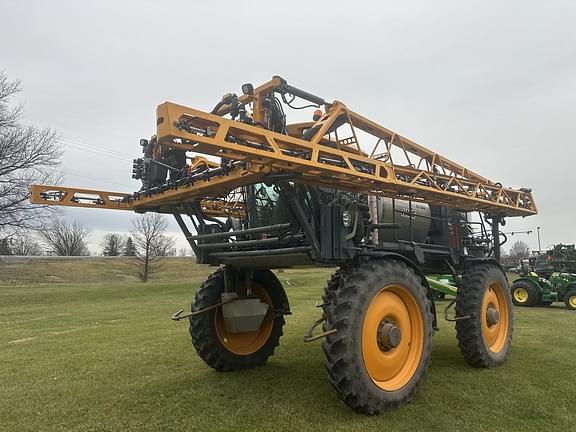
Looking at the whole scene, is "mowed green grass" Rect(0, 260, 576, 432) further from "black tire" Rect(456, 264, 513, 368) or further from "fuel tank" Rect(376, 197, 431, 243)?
"fuel tank" Rect(376, 197, 431, 243)

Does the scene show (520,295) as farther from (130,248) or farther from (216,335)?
(130,248)

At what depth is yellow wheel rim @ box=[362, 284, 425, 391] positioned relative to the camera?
4.59 metres

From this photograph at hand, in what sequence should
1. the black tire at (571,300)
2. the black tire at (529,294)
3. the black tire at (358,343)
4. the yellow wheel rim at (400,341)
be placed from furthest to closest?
1. the black tire at (529,294)
2. the black tire at (571,300)
3. the yellow wheel rim at (400,341)
4. the black tire at (358,343)

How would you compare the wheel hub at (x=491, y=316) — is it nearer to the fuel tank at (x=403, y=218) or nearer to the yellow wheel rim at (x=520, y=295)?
the fuel tank at (x=403, y=218)

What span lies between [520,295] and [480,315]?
11751 millimetres

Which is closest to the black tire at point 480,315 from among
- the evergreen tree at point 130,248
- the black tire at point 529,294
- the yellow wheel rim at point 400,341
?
the yellow wheel rim at point 400,341

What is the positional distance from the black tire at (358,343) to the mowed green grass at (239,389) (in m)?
0.17

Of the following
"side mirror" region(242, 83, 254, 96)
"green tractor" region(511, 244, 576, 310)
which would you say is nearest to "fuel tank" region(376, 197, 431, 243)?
"side mirror" region(242, 83, 254, 96)

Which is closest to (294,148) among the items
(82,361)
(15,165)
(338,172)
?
(338,172)

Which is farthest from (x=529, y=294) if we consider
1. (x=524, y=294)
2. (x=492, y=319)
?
(x=492, y=319)

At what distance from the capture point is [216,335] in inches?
242

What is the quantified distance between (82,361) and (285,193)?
15.9 feet

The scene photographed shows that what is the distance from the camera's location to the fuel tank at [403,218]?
6254 mm

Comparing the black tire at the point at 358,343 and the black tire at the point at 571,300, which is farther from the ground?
the black tire at the point at 358,343
